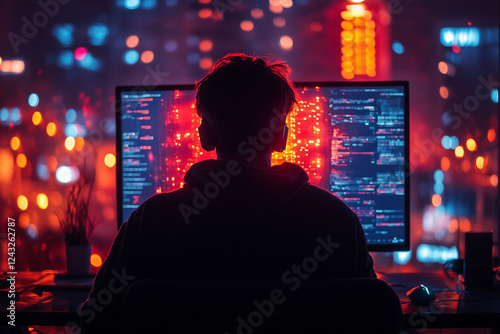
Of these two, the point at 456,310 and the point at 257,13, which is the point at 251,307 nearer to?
the point at 456,310

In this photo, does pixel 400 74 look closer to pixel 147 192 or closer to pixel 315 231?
pixel 147 192

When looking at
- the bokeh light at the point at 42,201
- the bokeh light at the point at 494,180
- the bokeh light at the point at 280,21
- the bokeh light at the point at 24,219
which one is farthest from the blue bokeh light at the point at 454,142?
the bokeh light at the point at 24,219

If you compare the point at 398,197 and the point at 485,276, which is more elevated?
the point at 398,197

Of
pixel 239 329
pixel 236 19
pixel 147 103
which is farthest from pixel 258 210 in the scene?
pixel 236 19

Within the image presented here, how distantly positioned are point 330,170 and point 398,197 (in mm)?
262

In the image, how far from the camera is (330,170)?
1.51 m

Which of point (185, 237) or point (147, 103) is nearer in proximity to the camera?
point (185, 237)

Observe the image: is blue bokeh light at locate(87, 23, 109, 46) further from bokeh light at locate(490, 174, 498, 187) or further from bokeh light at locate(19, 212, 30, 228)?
bokeh light at locate(490, 174, 498, 187)

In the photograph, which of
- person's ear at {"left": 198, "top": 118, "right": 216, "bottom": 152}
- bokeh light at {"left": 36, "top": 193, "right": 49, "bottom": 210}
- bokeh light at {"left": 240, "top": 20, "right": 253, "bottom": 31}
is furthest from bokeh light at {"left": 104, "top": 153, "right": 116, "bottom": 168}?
person's ear at {"left": 198, "top": 118, "right": 216, "bottom": 152}

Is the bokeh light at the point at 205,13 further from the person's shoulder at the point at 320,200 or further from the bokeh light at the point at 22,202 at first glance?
the person's shoulder at the point at 320,200

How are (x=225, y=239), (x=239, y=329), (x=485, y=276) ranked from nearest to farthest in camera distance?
1. (x=239, y=329)
2. (x=225, y=239)
3. (x=485, y=276)

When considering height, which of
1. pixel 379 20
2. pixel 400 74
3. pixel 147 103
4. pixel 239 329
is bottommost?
pixel 239 329

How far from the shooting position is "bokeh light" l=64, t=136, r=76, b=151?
2.06 m

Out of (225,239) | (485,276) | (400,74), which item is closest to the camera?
(225,239)
